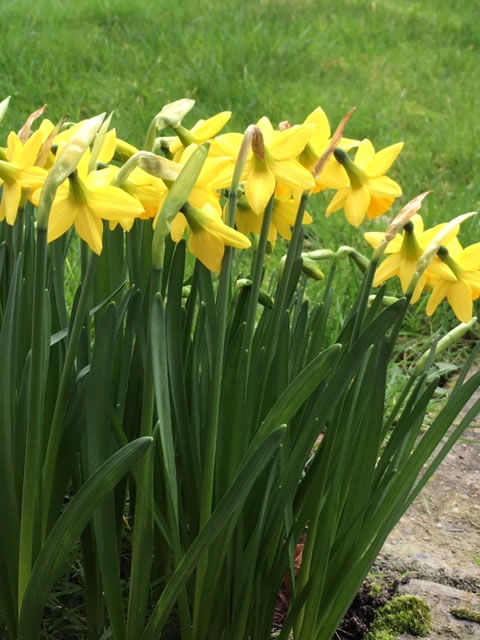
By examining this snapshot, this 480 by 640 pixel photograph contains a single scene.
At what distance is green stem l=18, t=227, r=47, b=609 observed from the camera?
871mm

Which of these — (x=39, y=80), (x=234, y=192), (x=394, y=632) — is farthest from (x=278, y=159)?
(x=39, y=80)

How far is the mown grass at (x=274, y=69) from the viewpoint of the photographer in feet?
12.1

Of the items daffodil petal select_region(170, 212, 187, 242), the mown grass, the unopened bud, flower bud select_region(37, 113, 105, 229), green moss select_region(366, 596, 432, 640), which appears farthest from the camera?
the mown grass

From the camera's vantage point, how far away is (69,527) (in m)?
0.94

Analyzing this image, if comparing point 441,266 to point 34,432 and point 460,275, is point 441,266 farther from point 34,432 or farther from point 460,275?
point 34,432

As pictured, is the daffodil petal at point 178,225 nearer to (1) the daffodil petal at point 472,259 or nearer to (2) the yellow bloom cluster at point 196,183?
(2) the yellow bloom cluster at point 196,183

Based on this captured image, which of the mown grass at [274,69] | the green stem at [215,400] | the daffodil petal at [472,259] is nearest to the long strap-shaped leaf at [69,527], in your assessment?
the green stem at [215,400]

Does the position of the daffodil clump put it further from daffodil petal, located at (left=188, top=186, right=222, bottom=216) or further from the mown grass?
the mown grass

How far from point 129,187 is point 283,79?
349 cm

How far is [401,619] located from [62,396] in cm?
69

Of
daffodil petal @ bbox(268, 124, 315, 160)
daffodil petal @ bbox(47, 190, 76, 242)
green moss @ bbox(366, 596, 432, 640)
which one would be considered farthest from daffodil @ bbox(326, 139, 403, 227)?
green moss @ bbox(366, 596, 432, 640)

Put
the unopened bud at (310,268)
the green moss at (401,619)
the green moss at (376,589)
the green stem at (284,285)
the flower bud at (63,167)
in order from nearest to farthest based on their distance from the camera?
the flower bud at (63,167)
the green stem at (284,285)
the unopened bud at (310,268)
the green moss at (401,619)
the green moss at (376,589)

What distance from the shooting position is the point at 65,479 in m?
1.08

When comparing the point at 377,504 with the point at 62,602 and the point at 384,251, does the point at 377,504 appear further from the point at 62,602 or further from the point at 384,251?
the point at 62,602
